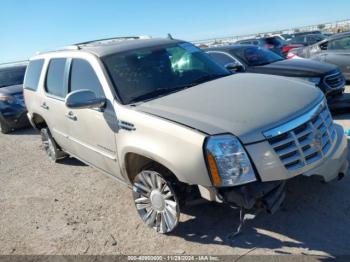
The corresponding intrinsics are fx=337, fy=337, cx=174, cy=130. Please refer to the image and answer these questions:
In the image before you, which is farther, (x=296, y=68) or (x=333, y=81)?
(x=296, y=68)

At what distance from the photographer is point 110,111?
350 cm

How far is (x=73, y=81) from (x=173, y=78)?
1.32 metres

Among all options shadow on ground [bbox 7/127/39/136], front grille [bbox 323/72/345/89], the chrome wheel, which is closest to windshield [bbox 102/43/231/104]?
the chrome wheel

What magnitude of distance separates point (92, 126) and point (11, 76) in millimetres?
7797

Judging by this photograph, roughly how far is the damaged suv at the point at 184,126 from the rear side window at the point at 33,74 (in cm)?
88

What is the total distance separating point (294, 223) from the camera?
330cm

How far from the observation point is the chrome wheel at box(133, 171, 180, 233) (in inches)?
128

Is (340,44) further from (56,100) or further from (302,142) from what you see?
(56,100)

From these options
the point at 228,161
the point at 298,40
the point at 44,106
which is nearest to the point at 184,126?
the point at 228,161

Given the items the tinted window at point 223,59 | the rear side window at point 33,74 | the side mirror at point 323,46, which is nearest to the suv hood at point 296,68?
the tinted window at point 223,59

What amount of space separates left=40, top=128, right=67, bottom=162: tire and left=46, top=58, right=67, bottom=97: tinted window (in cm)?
109

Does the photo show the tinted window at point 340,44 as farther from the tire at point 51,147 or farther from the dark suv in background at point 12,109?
the dark suv in background at point 12,109

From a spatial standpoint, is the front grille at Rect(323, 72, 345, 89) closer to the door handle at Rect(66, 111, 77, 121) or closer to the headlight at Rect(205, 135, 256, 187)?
the headlight at Rect(205, 135, 256, 187)

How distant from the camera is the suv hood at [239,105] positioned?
2713 mm
